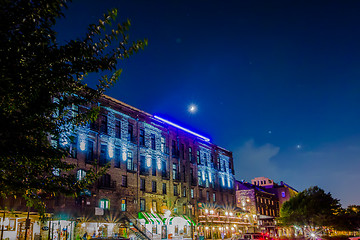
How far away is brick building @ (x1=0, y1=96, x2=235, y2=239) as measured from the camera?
31.6m

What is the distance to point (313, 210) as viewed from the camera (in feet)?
188

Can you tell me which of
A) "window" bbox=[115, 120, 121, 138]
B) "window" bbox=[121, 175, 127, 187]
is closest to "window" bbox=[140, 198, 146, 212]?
"window" bbox=[121, 175, 127, 187]

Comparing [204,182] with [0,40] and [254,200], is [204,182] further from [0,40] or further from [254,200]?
[0,40]

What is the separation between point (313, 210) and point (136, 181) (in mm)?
37371

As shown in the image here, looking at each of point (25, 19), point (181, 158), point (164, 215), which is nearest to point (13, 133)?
point (25, 19)

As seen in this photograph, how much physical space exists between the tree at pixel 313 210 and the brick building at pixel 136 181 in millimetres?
15283

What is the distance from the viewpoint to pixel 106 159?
35406mm

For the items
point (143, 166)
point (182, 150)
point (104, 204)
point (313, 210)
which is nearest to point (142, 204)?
point (143, 166)

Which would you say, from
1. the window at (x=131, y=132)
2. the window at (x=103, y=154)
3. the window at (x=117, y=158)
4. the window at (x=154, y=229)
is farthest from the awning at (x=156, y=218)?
the window at (x=131, y=132)

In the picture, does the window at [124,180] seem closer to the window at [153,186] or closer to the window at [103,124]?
the window at [153,186]

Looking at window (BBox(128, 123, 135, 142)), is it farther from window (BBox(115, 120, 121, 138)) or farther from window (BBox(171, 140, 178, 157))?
window (BBox(171, 140, 178, 157))

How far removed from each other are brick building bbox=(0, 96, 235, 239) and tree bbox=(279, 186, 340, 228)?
602 inches

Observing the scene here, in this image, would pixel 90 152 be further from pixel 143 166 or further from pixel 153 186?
pixel 153 186

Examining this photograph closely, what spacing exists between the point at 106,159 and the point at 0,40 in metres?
29.7
